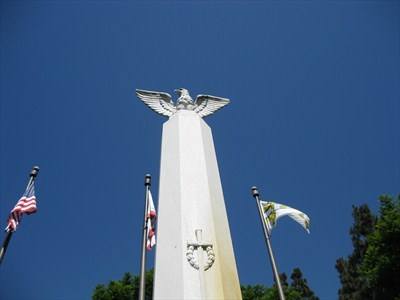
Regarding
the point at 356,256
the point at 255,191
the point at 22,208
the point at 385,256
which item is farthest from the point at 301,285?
the point at 22,208

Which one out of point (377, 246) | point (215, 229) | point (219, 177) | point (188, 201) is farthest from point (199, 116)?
point (377, 246)

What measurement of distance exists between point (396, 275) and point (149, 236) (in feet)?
58.4

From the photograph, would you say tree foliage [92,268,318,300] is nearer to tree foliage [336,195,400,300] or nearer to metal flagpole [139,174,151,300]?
tree foliage [336,195,400,300]

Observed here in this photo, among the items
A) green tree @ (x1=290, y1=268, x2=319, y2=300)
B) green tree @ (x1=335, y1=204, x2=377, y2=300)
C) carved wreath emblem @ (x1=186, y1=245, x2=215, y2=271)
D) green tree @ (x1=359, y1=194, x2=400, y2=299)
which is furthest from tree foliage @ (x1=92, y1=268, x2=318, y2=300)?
carved wreath emblem @ (x1=186, y1=245, x2=215, y2=271)

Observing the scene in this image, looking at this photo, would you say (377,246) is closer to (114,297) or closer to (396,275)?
(396,275)

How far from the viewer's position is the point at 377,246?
70.5ft

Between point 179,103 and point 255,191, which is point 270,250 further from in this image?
point 179,103

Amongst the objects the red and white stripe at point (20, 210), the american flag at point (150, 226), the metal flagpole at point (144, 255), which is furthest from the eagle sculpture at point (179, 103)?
the red and white stripe at point (20, 210)

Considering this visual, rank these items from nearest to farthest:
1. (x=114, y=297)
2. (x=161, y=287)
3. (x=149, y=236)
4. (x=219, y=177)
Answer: (x=161, y=287) → (x=149, y=236) → (x=219, y=177) → (x=114, y=297)

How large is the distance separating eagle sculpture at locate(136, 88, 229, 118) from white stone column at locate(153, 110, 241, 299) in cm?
123

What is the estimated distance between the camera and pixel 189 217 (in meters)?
8.59

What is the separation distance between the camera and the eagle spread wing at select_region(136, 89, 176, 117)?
13.2 metres

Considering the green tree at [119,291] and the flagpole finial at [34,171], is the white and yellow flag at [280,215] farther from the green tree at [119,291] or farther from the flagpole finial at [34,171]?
the green tree at [119,291]

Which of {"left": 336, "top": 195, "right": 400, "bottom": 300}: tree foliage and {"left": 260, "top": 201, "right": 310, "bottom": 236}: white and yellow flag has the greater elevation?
{"left": 336, "top": 195, "right": 400, "bottom": 300}: tree foliage
